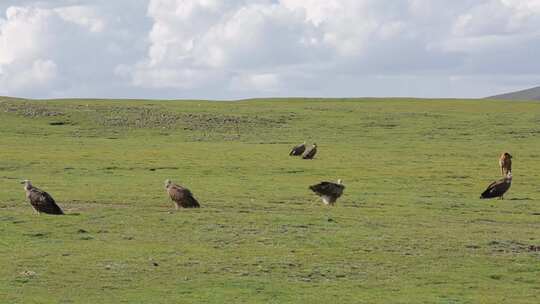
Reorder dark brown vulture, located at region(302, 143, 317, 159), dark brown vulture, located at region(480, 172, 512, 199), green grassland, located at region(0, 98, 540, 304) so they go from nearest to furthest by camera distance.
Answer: green grassland, located at region(0, 98, 540, 304) < dark brown vulture, located at region(480, 172, 512, 199) < dark brown vulture, located at region(302, 143, 317, 159)

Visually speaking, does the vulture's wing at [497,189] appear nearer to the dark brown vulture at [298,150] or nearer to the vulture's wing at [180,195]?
the vulture's wing at [180,195]

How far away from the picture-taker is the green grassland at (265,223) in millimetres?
16484

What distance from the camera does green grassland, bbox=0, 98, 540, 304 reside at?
16.5 meters

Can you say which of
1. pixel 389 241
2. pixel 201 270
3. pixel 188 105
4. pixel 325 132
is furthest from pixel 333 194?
pixel 188 105

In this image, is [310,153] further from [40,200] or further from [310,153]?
[40,200]

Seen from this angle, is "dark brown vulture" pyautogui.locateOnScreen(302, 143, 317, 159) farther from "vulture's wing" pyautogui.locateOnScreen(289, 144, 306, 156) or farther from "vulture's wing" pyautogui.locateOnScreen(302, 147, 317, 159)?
"vulture's wing" pyautogui.locateOnScreen(289, 144, 306, 156)

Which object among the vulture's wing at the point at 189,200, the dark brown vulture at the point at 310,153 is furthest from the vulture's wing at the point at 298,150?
the vulture's wing at the point at 189,200

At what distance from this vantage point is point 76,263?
18.0m

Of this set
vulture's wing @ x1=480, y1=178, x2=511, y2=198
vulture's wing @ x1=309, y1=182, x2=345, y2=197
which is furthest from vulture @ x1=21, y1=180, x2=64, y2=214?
vulture's wing @ x1=480, y1=178, x2=511, y2=198

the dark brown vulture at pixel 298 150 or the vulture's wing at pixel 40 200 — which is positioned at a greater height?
the dark brown vulture at pixel 298 150

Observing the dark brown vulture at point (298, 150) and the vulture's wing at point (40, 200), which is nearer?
the vulture's wing at point (40, 200)

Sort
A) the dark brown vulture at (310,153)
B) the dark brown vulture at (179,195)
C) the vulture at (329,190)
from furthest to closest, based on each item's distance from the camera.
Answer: the dark brown vulture at (310,153) → the vulture at (329,190) → the dark brown vulture at (179,195)

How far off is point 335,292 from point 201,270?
8.87ft

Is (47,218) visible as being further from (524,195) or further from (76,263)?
(524,195)
